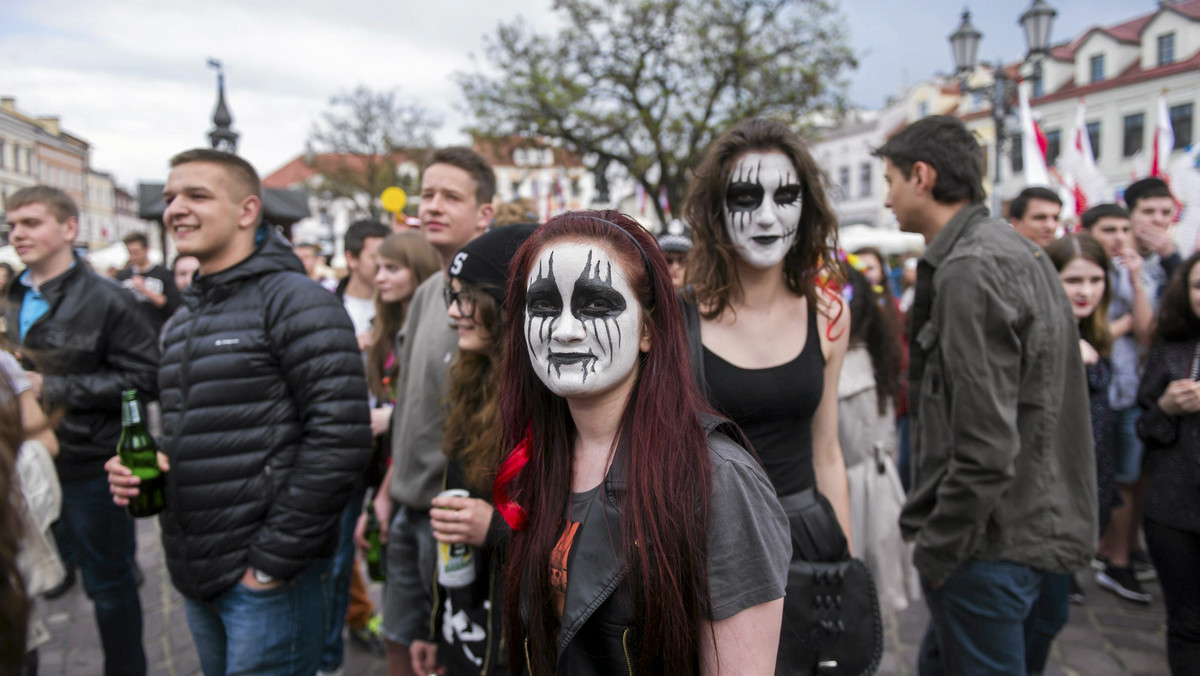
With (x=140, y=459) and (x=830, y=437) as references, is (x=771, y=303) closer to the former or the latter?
(x=830, y=437)

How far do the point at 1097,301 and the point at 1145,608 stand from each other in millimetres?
1912

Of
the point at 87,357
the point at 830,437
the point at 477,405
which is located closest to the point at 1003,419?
the point at 830,437

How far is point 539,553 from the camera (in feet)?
4.75

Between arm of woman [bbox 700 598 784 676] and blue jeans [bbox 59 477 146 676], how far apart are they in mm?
3033

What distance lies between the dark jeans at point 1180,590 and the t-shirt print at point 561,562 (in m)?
2.41

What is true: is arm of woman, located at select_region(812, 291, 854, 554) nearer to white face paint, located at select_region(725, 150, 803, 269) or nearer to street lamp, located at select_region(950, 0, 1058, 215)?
white face paint, located at select_region(725, 150, 803, 269)

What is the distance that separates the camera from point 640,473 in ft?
4.34

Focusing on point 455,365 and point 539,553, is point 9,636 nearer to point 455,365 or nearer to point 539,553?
point 539,553

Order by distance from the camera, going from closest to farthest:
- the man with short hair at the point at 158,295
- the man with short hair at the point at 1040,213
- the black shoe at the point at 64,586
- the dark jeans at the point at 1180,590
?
1. the dark jeans at the point at 1180,590
2. the man with short hair at the point at 1040,213
3. the black shoe at the point at 64,586
4. the man with short hair at the point at 158,295

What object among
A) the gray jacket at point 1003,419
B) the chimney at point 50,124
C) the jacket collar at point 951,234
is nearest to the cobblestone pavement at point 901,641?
the gray jacket at point 1003,419

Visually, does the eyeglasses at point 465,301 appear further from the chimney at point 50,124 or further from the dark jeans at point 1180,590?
the chimney at point 50,124

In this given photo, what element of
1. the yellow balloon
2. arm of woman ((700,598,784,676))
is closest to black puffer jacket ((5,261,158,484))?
the yellow balloon

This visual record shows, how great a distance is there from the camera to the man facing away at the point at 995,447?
218 cm

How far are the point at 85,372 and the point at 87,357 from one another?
0.26 ft
